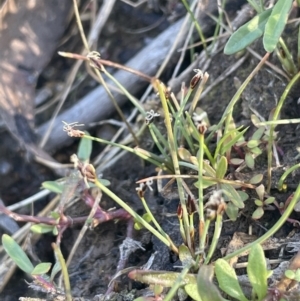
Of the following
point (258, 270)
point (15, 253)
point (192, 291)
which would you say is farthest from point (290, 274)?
point (15, 253)

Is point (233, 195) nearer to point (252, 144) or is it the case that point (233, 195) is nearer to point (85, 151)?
point (252, 144)

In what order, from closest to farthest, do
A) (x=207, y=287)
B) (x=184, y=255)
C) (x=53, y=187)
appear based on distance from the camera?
(x=207, y=287) < (x=184, y=255) < (x=53, y=187)

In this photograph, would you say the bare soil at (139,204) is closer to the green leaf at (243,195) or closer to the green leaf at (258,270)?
the green leaf at (243,195)

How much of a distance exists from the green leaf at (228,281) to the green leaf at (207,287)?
5 centimetres

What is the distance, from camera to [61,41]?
1703 millimetres

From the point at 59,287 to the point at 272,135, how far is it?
23.6 inches

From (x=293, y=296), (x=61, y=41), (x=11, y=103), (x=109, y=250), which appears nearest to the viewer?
(x=293, y=296)

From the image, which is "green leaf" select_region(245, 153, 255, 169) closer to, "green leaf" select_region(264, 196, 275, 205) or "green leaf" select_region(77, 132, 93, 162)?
"green leaf" select_region(264, 196, 275, 205)

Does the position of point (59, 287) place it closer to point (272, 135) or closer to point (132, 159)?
point (132, 159)

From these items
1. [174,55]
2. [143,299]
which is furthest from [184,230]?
[174,55]

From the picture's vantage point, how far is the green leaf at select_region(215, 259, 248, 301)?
2.86ft

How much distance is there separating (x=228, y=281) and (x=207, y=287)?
77mm

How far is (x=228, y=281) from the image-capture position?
0.87 meters

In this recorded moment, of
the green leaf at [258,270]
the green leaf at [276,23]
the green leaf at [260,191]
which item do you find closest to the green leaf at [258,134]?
the green leaf at [260,191]
